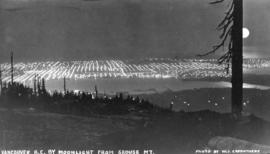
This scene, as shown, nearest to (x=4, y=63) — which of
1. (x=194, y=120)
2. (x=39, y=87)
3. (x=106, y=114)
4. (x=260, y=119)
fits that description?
(x=39, y=87)

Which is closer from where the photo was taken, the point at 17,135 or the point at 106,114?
the point at 17,135

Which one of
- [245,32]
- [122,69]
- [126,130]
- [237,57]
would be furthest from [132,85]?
[245,32]

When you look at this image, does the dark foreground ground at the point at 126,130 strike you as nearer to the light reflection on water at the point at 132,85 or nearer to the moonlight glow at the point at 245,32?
the light reflection on water at the point at 132,85

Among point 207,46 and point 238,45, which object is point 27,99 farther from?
point 238,45

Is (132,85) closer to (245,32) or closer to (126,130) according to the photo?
(126,130)

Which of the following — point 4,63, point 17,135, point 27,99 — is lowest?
point 17,135

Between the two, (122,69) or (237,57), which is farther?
(237,57)

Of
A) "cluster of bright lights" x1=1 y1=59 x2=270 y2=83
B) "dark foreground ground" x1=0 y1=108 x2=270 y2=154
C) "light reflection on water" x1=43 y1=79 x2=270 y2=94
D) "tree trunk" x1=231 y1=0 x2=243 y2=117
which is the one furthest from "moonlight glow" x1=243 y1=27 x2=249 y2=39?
"dark foreground ground" x1=0 y1=108 x2=270 y2=154
